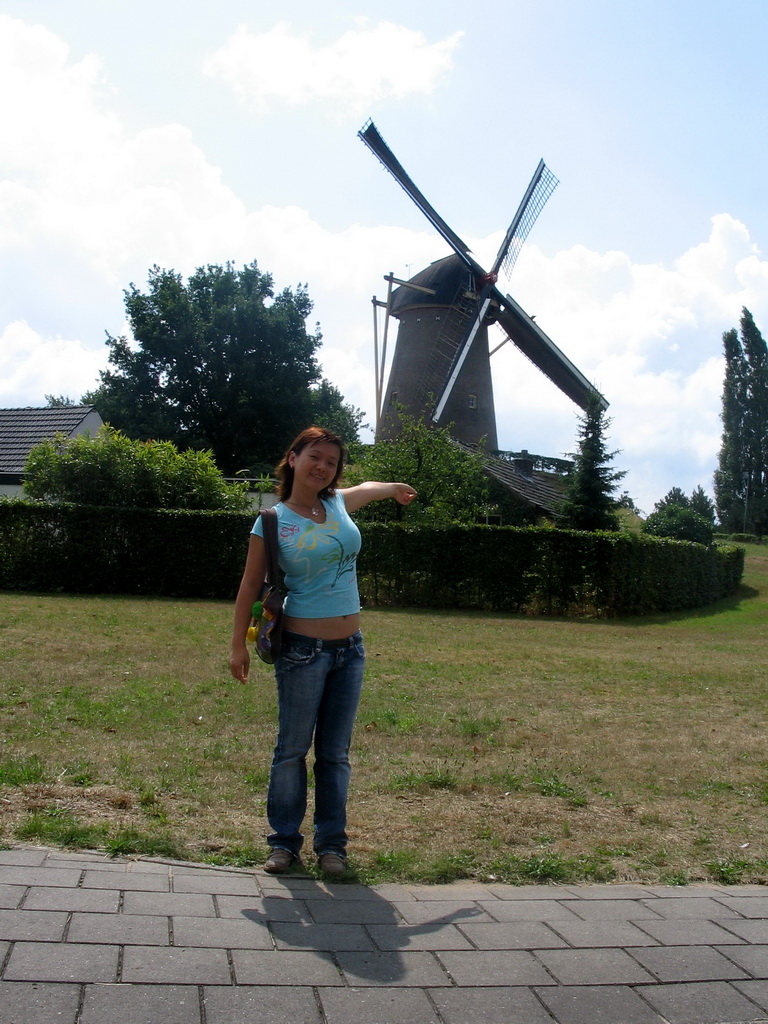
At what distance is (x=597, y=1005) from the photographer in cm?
274

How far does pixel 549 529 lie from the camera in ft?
69.2

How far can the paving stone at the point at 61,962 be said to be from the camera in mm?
2592

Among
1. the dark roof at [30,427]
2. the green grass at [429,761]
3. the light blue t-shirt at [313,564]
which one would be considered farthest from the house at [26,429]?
the light blue t-shirt at [313,564]

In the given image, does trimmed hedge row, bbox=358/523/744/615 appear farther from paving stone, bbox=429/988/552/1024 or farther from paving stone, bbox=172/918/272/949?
paving stone, bbox=429/988/552/1024

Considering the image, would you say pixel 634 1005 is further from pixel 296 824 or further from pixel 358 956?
pixel 296 824

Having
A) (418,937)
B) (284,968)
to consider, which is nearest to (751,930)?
(418,937)

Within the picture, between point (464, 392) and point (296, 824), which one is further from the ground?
point (464, 392)

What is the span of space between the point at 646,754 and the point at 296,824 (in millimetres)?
3210

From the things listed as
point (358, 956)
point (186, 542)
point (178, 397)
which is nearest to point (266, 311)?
point (178, 397)

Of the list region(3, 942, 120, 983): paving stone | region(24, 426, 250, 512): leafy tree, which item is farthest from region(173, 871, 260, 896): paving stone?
region(24, 426, 250, 512): leafy tree

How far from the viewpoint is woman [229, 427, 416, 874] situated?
4.03 meters

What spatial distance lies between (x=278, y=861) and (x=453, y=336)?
31745mm

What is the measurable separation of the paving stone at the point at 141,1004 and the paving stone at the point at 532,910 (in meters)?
1.27

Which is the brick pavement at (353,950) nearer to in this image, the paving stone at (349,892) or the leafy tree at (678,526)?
the paving stone at (349,892)
